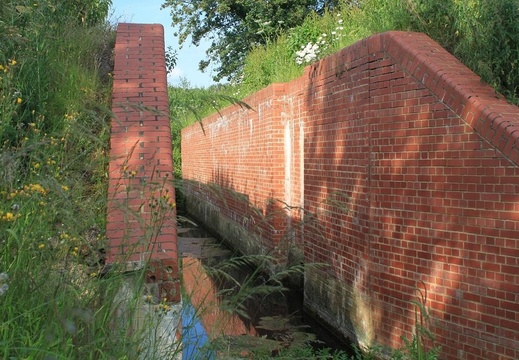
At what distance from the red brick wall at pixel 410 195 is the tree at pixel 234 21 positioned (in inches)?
677

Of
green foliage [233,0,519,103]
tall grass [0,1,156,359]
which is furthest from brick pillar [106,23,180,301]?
green foliage [233,0,519,103]

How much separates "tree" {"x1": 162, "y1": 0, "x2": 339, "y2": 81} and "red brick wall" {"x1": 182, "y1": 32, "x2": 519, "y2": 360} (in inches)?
677

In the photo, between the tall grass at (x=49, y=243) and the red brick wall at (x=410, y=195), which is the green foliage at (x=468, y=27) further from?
the tall grass at (x=49, y=243)

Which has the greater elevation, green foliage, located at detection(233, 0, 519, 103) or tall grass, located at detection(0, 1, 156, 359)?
green foliage, located at detection(233, 0, 519, 103)

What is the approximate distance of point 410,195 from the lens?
19.2 feet

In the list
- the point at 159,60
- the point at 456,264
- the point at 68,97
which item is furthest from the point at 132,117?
the point at 456,264

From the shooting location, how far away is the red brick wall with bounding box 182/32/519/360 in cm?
474

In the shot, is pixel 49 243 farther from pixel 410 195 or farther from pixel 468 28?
pixel 468 28

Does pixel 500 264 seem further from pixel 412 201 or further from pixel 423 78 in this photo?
pixel 423 78

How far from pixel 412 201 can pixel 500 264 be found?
4.08 ft

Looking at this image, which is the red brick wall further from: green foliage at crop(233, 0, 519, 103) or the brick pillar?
the brick pillar

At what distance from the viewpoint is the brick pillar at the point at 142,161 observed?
3164mm

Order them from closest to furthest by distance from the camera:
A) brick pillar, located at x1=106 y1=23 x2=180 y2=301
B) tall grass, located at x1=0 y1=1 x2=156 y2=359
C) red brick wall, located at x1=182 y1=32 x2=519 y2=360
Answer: tall grass, located at x1=0 y1=1 x2=156 y2=359 → brick pillar, located at x1=106 y1=23 x2=180 y2=301 → red brick wall, located at x1=182 y1=32 x2=519 y2=360

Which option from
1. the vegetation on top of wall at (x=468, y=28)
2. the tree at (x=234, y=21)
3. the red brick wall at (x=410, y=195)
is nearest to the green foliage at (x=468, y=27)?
the vegetation on top of wall at (x=468, y=28)
